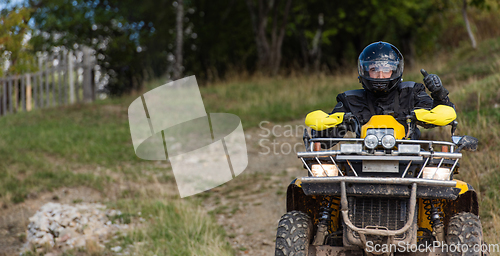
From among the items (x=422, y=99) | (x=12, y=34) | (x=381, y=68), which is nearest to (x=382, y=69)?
(x=381, y=68)

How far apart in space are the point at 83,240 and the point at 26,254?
627 millimetres

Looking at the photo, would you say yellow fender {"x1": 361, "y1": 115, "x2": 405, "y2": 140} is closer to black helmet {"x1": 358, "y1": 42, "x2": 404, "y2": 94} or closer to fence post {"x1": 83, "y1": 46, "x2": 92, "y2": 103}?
black helmet {"x1": 358, "y1": 42, "x2": 404, "y2": 94}

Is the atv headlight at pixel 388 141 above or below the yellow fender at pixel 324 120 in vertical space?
below

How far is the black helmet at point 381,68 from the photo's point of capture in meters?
4.20

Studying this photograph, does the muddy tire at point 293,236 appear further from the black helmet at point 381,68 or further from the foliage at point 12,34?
the foliage at point 12,34

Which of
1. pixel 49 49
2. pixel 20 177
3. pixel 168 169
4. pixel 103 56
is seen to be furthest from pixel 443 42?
pixel 20 177

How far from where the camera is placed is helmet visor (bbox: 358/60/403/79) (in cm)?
419

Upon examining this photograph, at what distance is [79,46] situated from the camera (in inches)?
806

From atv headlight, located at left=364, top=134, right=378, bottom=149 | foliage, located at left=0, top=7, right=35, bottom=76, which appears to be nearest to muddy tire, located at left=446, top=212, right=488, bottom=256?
atv headlight, located at left=364, top=134, right=378, bottom=149

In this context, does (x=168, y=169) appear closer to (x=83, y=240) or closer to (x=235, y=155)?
(x=235, y=155)

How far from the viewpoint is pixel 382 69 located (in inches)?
165

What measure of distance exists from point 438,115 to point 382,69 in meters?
0.66

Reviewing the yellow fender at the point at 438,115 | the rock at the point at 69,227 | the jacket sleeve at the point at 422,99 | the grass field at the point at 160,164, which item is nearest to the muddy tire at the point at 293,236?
the yellow fender at the point at 438,115

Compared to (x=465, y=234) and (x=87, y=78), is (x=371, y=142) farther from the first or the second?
(x=87, y=78)
